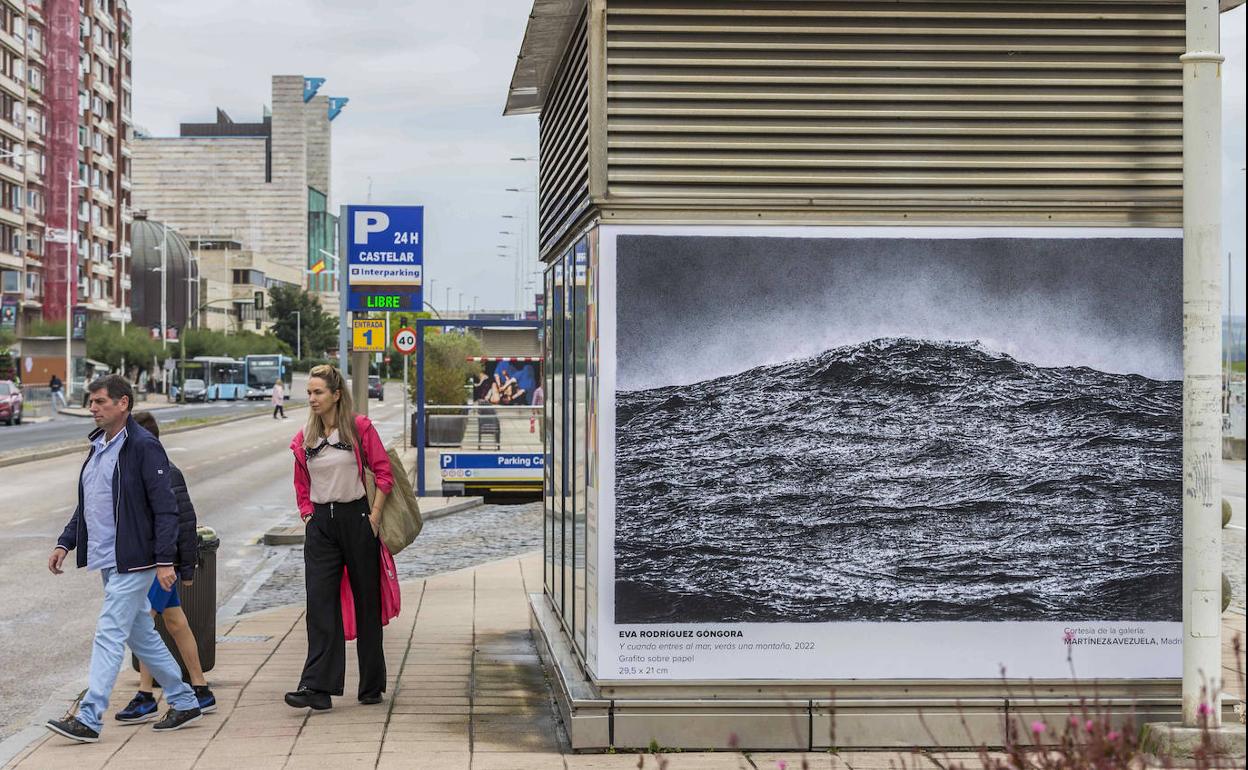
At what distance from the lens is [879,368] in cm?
712

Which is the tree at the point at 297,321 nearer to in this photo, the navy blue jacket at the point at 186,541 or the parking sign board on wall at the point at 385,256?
the parking sign board on wall at the point at 385,256

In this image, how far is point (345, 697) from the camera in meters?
8.62

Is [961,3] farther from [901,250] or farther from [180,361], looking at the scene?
[180,361]

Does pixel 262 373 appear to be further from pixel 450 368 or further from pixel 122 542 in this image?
pixel 122 542

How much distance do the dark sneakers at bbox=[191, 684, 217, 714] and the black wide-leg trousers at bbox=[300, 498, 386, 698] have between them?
0.46 meters

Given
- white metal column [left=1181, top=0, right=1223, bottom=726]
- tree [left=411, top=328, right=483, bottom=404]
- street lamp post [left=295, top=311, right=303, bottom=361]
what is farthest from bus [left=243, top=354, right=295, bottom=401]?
white metal column [left=1181, top=0, right=1223, bottom=726]

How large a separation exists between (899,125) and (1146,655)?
255 centimetres

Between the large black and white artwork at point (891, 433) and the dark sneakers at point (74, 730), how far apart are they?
2.49 metres

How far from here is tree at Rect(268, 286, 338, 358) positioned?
157375 mm

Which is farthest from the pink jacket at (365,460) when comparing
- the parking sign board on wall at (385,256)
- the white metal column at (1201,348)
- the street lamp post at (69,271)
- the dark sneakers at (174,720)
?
the street lamp post at (69,271)

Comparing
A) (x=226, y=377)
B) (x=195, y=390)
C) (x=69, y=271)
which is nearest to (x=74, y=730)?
(x=69, y=271)

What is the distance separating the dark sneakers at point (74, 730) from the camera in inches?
291

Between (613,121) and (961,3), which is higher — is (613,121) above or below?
below

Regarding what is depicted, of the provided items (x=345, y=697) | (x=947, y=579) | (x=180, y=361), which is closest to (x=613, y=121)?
(x=947, y=579)
